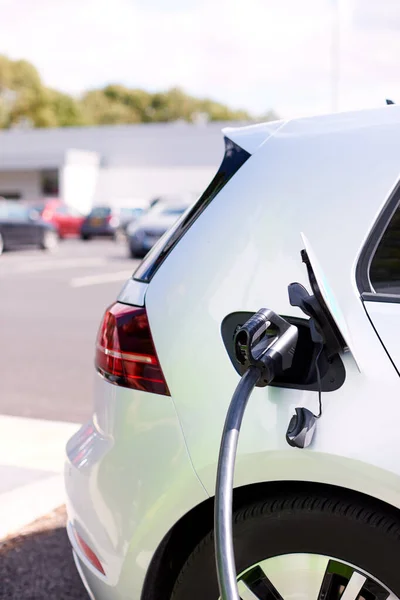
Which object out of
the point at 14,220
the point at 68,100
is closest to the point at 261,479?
the point at 14,220

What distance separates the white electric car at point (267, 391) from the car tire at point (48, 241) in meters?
19.8

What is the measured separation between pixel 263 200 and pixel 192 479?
0.72 m

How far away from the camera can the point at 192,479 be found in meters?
1.91

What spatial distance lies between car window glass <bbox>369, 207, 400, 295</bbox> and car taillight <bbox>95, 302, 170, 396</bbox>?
1.93 ft

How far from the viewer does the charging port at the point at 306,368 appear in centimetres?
178

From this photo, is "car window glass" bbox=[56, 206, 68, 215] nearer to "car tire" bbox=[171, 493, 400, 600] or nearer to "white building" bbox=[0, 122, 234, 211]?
"white building" bbox=[0, 122, 234, 211]

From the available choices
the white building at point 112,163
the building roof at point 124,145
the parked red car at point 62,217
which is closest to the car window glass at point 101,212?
the parked red car at point 62,217

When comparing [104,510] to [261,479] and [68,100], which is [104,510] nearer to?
[261,479]

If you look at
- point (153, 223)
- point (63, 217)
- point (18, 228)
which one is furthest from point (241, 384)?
point (63, 217)

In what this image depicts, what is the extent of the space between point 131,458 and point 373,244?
0.82 meters

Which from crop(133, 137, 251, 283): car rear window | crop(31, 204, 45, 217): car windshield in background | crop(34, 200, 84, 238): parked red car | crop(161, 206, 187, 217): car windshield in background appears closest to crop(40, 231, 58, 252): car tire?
crop(161, 206, 187, 217): car windshield in background

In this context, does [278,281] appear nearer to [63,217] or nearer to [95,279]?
[95,279]

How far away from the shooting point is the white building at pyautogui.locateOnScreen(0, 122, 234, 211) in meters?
43.2

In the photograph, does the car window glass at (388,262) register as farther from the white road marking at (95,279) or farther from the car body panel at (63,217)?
the car body panel at (63,217)
